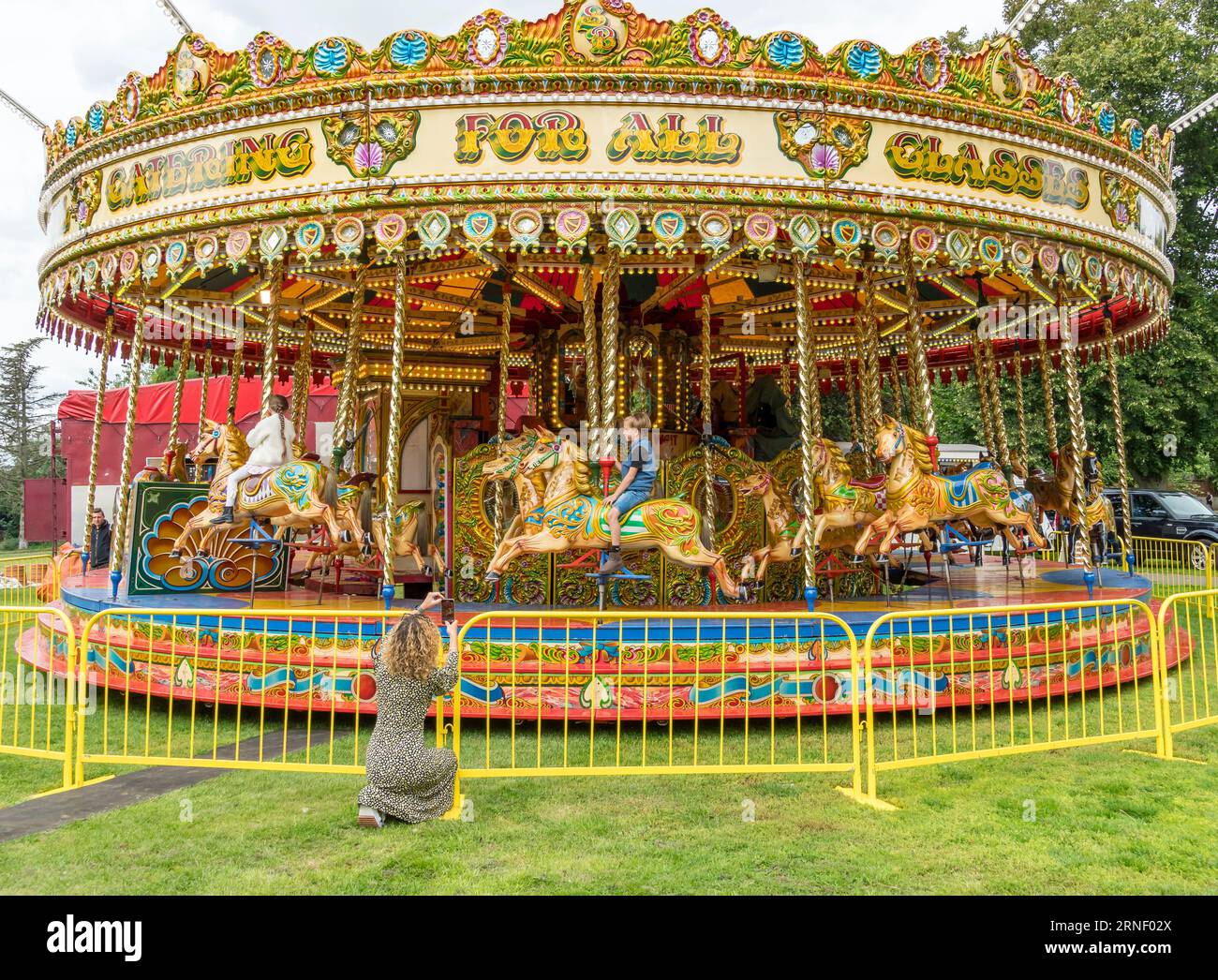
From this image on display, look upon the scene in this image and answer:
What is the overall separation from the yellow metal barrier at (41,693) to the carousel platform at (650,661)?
0.51 metres

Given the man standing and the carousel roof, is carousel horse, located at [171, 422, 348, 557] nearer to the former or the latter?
the carousel roof

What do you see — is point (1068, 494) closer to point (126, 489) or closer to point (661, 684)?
point (661, 684)

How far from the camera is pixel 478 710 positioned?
738 centimetres

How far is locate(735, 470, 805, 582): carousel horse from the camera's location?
9539mm

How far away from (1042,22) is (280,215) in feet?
94.3

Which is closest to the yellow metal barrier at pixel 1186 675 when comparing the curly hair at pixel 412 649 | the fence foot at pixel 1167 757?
the fence foot at pixel 1167 757

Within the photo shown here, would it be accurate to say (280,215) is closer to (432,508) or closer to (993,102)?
(432,508)

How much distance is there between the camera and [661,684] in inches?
292

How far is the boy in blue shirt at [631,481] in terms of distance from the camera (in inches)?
322

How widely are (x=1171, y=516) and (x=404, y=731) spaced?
75.7 ft

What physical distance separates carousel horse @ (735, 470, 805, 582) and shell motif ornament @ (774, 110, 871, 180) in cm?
312
